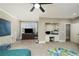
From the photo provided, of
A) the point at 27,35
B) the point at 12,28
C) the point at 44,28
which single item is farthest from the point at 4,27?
the point at 44,28

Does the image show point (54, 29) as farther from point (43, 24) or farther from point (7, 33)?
point (7, 33)

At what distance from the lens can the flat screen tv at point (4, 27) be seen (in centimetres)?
271

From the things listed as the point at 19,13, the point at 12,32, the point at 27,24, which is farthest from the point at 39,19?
the point at 12,32

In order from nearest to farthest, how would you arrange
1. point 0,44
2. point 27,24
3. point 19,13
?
point 0,44, point 19,13, point 27,24

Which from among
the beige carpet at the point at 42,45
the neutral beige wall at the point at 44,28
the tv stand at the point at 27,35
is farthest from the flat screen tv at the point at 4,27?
the neutral beige wall at the point at 44,28

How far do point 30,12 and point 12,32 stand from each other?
0.76m

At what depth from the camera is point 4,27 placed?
2838mm

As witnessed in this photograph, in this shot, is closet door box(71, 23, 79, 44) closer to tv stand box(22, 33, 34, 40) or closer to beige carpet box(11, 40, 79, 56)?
beige carpet box(11, 40, 79, 56)

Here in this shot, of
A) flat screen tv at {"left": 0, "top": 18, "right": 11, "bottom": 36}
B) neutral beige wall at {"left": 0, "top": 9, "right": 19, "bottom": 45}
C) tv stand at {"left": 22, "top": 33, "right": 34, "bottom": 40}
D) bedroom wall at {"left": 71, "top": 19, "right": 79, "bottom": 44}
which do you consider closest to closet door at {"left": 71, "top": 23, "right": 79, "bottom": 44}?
bedroom wall at {"left": 71, "top": 19, "right": 79, "bottom": 44}

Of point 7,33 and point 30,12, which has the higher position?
point 30,12

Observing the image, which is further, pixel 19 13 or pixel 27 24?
pixel 27 24

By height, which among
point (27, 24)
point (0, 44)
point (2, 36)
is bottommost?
point (0, 44)

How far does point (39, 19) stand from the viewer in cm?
328

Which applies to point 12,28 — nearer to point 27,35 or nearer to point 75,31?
point 27,35
